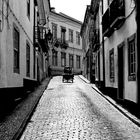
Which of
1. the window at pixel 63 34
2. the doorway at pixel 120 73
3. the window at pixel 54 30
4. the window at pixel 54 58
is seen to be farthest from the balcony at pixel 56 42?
the doorway at pixel 120 73

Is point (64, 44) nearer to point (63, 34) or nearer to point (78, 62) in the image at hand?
point (63, 34)

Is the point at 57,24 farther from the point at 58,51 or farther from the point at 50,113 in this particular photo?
the point at 50,113

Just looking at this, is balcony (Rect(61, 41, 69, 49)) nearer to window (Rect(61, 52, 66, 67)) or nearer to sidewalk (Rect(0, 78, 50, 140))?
window (Rect(61, 52, 66, 67))

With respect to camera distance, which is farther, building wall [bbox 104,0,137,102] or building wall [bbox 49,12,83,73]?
building wall [bbox 49,12,83,73]

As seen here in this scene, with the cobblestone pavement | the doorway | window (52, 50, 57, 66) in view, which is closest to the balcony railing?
window (52, 50, 57, 66)

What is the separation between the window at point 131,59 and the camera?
998 cm

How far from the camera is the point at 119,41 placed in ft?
40.3

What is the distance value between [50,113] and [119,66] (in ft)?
12.4

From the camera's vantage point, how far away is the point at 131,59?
10.5 m

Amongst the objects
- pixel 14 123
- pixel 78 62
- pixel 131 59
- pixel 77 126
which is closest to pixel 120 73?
pixel 131 59

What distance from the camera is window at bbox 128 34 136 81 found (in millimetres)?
9977

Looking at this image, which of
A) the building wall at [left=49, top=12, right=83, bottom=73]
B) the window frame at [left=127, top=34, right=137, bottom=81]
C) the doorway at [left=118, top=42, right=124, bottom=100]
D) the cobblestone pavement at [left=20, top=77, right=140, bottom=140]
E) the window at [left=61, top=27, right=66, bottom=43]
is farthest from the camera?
the window at [left=61, top=27, right=66, bottom=43]

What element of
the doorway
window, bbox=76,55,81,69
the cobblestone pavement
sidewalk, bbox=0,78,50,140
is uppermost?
window, bbox=76,55,81,69

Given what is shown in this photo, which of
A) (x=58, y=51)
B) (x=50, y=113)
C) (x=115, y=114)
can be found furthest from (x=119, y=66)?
(x=58, y=51)
